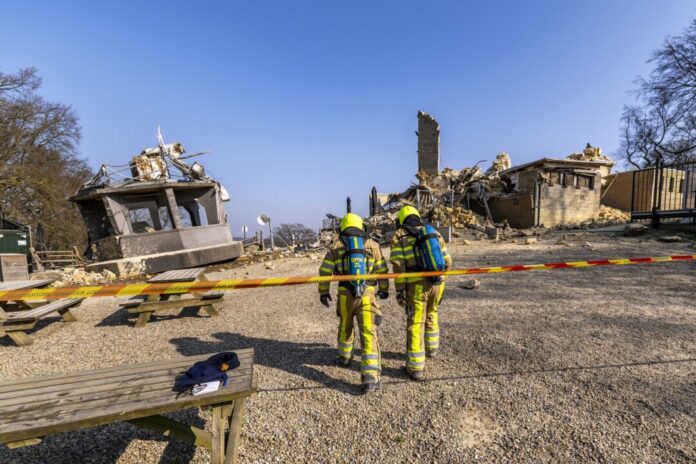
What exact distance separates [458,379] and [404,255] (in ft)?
4.48

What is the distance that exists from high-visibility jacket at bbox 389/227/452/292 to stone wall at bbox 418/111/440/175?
77.6ft

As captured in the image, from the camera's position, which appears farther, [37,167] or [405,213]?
[37,167]

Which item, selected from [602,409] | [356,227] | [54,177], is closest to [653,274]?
[602,409]

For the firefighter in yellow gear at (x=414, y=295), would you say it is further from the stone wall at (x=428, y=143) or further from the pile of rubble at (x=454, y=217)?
the stone wall at (x=428, y=143)

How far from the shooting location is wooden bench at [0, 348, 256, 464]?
5.57 ft

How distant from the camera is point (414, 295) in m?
3.41

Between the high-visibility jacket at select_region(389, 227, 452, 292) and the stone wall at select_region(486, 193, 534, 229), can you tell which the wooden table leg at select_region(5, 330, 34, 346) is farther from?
the stone wall at select_region(486, 193, 534, 229)

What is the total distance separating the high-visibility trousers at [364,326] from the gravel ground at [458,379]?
0.24 meters

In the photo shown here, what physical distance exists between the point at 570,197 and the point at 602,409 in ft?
61.4

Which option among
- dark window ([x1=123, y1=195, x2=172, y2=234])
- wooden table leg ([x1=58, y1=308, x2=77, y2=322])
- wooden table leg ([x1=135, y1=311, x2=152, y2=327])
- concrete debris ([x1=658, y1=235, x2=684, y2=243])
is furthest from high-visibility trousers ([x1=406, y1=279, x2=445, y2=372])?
dark window ([x1=123, y1=195, x2=172, y2=234])

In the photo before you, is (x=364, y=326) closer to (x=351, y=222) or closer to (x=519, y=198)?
(x=351, y=222)

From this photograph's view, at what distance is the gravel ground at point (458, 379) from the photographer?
2332mm

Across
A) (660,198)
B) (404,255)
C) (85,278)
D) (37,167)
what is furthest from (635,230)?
(37,167)

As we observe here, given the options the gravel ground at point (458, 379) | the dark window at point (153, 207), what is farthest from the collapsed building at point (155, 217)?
the gravel ground at point (458, 379)
